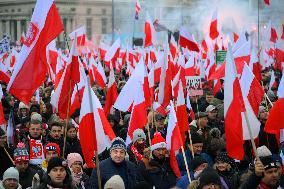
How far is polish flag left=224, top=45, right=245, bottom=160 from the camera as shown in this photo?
7.75 metres

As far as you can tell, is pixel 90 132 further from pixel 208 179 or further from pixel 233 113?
pixel 208 179

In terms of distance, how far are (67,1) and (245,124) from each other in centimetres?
6872

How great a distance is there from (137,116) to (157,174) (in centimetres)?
192

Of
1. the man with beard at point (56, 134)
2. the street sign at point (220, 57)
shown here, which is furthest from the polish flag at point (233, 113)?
the street sign at point (220, 57)

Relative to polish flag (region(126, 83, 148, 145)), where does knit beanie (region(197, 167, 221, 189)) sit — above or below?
below

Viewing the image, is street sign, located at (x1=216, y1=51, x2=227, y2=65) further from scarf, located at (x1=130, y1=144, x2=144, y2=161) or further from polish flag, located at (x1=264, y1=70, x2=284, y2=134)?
polish flag, located at (x1=264, y1=70, x2=284, y2=134)

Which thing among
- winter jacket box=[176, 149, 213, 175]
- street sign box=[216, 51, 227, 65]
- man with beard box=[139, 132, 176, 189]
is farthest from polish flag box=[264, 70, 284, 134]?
street sign box=[216, 51, 227, 65]

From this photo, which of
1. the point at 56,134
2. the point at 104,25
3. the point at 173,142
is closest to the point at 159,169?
the point at 173,142

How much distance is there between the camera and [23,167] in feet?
27.2

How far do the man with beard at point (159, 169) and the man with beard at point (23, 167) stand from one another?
3.90 feet

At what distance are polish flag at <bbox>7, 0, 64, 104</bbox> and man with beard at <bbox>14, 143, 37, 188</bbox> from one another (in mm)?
667

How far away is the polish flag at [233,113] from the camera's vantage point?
775cm

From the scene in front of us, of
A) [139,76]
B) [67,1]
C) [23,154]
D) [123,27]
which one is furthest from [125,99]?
[67,1]

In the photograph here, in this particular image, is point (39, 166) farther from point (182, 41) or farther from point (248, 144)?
point (182, 41)
